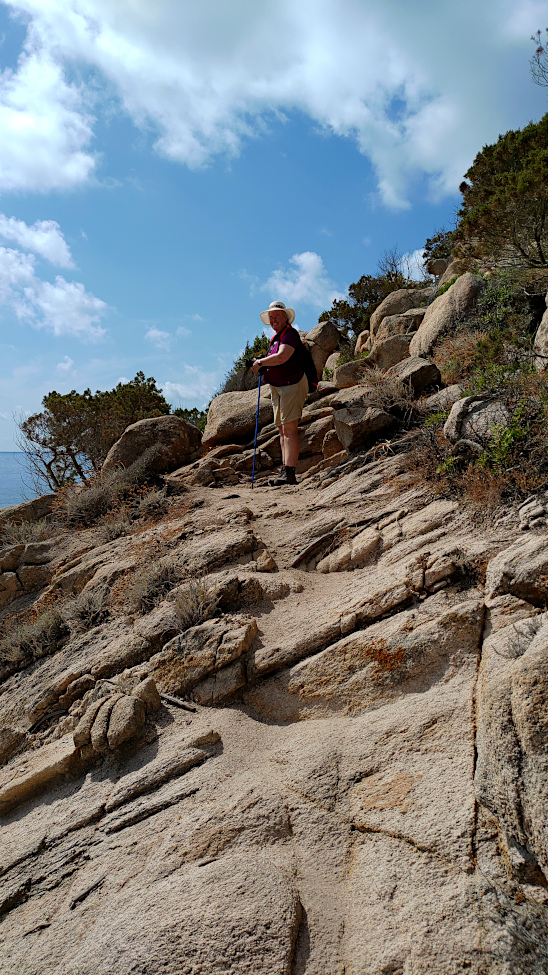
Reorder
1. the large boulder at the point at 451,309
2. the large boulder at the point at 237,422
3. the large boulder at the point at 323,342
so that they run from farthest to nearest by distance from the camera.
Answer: the large boulder at the point at 323,342 < the large boulder at the point at 237,422 < the large boulder at the point at 451,309

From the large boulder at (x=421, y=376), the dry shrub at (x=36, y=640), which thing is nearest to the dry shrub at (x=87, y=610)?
the dry shrub at (x=36, y=640)

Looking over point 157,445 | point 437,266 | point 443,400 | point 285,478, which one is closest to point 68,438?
point 157,445

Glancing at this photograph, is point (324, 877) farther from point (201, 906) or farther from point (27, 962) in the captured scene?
point (27, 962)

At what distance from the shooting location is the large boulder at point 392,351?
40.0 ft

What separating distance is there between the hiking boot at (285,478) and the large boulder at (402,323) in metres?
Answer: 5.99

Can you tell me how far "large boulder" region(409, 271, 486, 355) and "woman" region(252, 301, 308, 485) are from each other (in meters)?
3.24

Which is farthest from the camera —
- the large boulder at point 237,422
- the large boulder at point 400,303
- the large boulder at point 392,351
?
the large boulder at point 400,303

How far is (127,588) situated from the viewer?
6.37 m

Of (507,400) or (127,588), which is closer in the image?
(507,400)

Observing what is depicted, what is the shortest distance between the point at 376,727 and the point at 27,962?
244 centimetres

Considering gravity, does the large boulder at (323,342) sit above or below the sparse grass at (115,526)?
above

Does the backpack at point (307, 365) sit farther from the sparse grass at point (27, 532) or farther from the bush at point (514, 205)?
the sparse grass at point (27, 532)

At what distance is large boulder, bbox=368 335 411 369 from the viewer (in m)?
12.2

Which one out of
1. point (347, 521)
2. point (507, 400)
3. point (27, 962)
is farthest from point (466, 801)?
point (507, 400)
